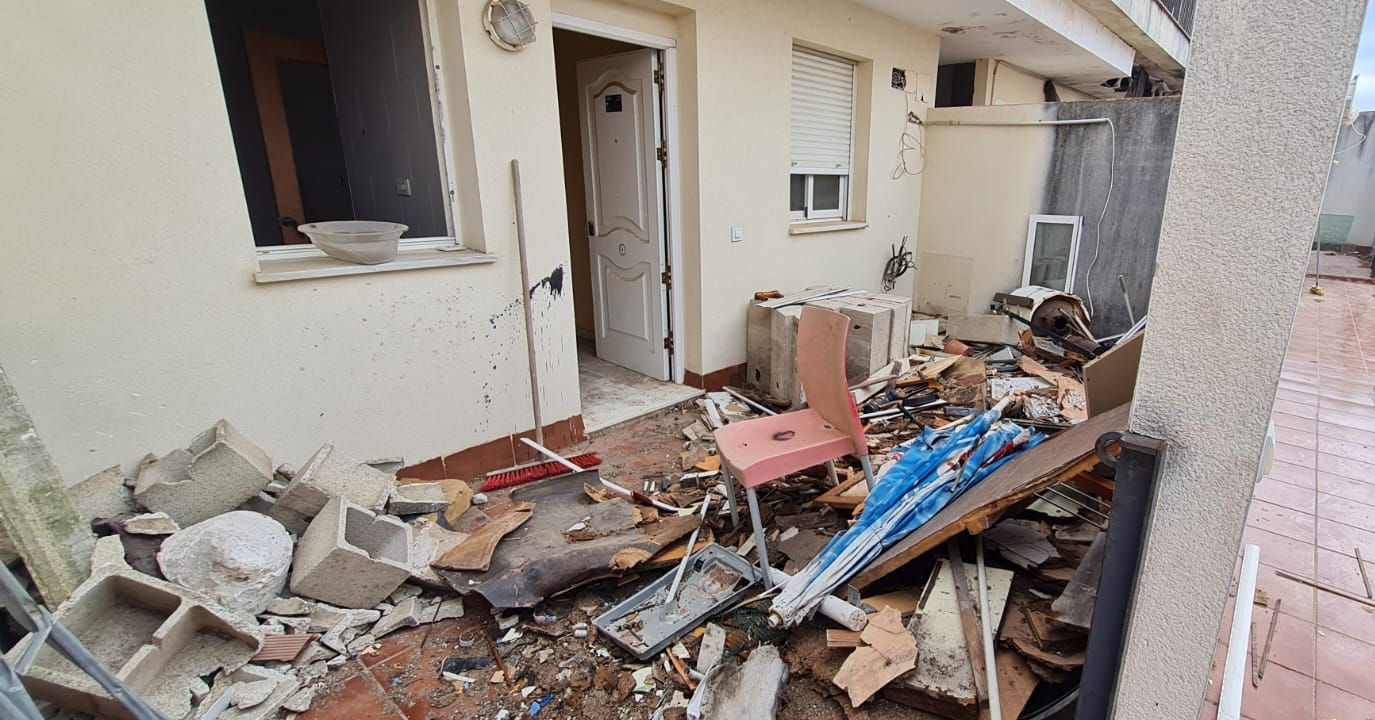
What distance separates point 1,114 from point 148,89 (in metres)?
0.44

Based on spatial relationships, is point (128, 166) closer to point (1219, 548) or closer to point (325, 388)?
point (325, 388)

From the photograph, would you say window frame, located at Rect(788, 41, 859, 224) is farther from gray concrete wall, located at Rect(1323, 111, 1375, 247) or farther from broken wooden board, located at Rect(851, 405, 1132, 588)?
gray concrete wall, located at Rect(1323, 111, 1375, 247)

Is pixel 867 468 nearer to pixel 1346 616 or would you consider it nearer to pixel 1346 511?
pixel 1346 616

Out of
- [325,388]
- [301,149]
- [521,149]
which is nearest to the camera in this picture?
[325,388]

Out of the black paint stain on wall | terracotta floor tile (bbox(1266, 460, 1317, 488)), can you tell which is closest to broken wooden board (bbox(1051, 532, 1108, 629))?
terracotta floor tile (bbox(1266, 460, 1317, 488))

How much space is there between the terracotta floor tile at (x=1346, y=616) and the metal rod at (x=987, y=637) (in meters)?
1.23

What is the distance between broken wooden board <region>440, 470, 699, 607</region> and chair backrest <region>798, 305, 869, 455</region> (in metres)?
0.84

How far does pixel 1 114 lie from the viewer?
2.12 meters

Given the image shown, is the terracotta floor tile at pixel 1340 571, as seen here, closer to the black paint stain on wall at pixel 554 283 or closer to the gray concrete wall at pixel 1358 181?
the black paint stain on wall at pixel 554 283

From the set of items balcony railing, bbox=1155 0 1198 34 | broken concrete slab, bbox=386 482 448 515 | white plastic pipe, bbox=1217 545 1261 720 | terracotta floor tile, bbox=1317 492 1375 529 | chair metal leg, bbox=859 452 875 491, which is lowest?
terracotta floor tile, bbox=1317 492 1375 529

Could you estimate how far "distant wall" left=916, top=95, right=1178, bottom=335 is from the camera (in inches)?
220

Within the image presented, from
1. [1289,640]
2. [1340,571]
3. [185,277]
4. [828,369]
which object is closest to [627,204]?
[828,369]

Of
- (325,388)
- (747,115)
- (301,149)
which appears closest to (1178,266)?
(325,388)

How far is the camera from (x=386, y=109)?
392 centimetres
